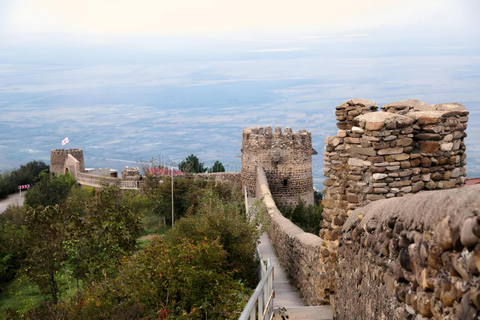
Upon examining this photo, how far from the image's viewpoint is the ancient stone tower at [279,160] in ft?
86.6

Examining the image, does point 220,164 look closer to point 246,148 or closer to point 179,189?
point 179,189

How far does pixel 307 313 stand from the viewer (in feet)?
23.5

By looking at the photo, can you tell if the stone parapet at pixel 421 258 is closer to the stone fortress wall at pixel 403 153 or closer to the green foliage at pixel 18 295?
the stone fortress wall at pixel 403 153

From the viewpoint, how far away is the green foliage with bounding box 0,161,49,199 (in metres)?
49.7

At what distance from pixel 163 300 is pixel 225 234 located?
329 cm

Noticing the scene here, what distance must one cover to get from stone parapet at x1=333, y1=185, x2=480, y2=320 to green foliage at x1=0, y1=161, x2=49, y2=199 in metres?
50.0

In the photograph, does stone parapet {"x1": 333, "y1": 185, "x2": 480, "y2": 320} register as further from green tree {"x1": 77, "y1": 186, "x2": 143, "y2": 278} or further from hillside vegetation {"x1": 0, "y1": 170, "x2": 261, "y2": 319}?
green tree {"x1": 77, "y1": 186, "x2": 143, "y2": 278}

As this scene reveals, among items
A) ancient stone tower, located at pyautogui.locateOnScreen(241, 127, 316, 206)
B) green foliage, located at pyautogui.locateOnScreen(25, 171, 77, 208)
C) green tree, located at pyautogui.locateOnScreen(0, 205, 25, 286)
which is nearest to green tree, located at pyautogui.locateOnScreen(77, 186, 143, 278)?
green tree, located at pyautogui.locateOnScreen(0, 205, 25, 286)

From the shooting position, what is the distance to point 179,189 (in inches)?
1202

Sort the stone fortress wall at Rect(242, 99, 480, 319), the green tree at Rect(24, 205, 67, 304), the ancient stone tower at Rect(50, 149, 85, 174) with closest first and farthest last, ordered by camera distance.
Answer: the stone fortress wall at Rect(242, 99, 480, 319)
the green tree at Rect(24, 205, 67, 304)
the ancient stone tower at Rect(50, 149, 85, 174)

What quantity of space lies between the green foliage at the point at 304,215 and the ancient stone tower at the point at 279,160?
3.61 ft

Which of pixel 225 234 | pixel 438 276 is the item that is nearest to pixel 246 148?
pixel 225 234

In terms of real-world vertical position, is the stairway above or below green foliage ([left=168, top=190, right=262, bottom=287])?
below

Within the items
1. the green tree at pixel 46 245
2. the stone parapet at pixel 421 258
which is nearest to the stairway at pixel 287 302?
the stone parapet at pixel 421 258
